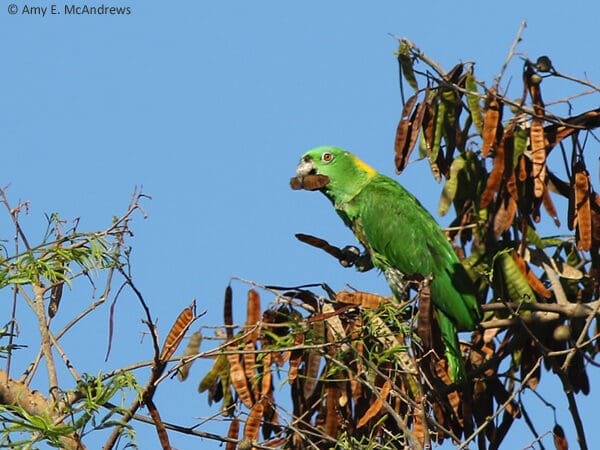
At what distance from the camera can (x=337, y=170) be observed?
785cm

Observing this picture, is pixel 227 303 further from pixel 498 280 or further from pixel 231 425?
pixel 498 280

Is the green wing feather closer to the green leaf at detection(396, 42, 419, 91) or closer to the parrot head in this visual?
the parrot head

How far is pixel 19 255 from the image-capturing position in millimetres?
4410

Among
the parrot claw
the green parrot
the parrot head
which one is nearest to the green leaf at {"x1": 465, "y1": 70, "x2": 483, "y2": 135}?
the green parrot

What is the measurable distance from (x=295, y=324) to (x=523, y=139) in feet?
5.62

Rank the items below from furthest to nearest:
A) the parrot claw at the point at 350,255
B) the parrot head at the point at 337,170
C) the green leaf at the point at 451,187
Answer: the parrot head at the point at 337,170
the parrot claw at the point at 350,255
the green leaf at the point at 451,187

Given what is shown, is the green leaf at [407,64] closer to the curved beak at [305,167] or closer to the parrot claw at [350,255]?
the parrot claw at [350,255]

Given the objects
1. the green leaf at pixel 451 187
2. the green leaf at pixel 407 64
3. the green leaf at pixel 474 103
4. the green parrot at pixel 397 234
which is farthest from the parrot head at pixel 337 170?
the green leaf at pixel 474 103

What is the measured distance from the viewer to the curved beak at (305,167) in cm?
789

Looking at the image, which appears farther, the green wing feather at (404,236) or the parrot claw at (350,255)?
the parrot claw at (350,255)

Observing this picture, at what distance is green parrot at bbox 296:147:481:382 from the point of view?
6.62 metres

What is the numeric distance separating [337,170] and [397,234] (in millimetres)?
746

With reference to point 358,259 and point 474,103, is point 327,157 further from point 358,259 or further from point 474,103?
point 474,103

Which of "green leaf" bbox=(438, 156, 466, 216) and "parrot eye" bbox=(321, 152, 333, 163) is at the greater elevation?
"parrot eye" bbox=(321, 152, 333, 163)
